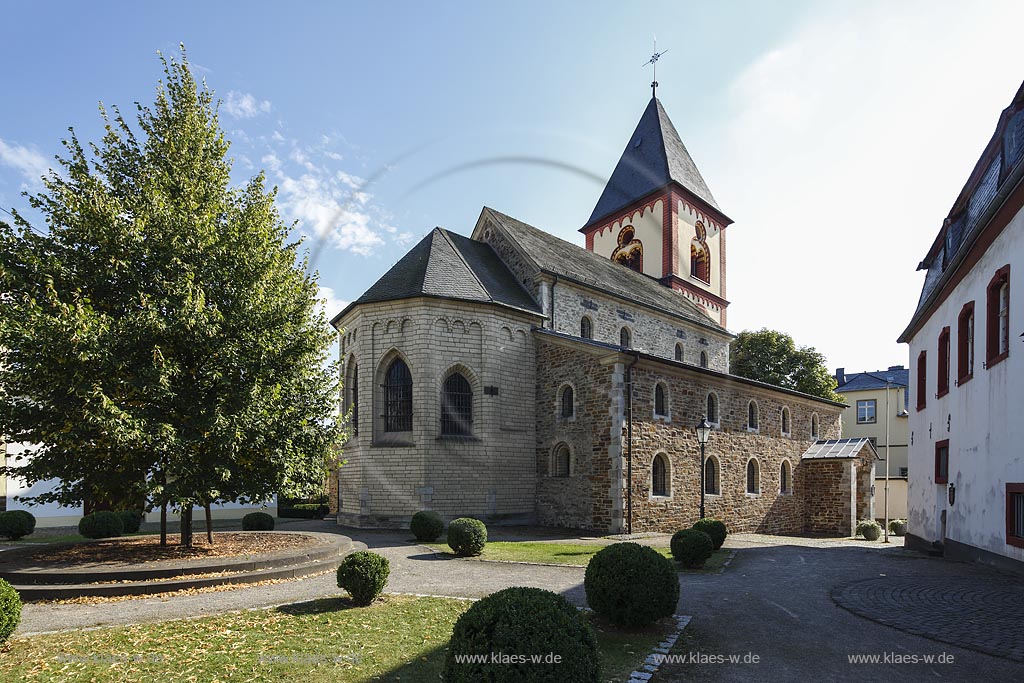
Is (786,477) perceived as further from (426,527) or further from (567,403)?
(426,527)

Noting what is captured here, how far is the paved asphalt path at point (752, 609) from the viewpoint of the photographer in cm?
705

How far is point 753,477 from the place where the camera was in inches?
1112

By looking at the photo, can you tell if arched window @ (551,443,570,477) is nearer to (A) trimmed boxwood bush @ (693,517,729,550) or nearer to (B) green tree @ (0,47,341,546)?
(A) trimmed boxwood bush @ (693,517,729,550)

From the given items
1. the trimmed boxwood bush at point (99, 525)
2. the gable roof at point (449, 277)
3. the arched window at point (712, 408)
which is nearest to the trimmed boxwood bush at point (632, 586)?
the gable roof at point (449, 277)

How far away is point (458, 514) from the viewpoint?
22.7 meters

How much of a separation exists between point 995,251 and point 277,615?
52.5ft

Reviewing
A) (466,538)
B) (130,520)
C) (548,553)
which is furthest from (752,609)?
(130,520)

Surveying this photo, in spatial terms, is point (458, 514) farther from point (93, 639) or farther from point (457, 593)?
point (93, 639)

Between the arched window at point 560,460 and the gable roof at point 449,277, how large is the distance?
5623mm

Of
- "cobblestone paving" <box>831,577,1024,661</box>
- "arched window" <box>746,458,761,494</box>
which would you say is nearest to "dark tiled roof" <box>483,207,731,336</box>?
"arched window" <box>746,458,761,494</box>

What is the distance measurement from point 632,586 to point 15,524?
20.6 metres

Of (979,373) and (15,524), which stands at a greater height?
(979,373)

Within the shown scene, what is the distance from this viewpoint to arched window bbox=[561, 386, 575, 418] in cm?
2392

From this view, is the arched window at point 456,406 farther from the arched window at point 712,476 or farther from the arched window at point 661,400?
the arched window at point 712,476
